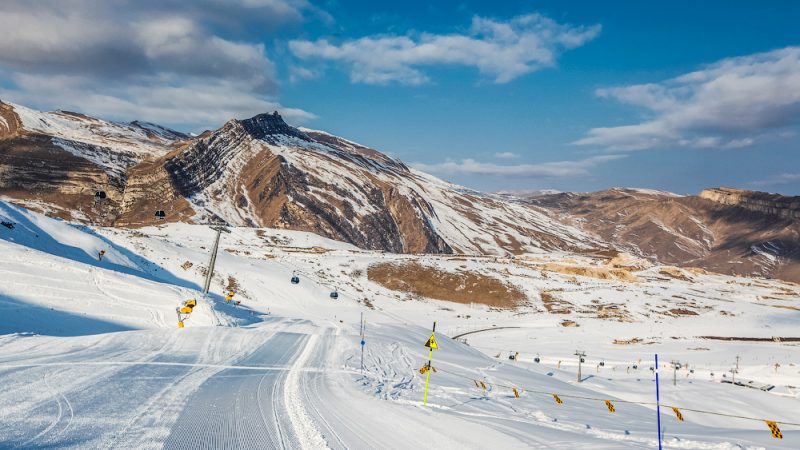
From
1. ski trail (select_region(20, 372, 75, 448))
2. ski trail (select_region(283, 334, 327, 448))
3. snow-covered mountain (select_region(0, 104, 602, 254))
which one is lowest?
ski trail (select_region(20, 372, 75, 448))

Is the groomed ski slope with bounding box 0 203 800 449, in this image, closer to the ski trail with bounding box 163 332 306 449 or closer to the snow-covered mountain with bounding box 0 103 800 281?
the ski trail with bounding box 163 332 306 449

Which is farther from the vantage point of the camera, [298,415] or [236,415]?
[298,415]

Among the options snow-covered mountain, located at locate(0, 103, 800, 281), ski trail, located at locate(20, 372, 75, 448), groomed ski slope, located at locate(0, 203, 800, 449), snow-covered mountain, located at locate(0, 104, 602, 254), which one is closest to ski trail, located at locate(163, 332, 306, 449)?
groomed ski slope, located at locate(0, 203, 800, 449)

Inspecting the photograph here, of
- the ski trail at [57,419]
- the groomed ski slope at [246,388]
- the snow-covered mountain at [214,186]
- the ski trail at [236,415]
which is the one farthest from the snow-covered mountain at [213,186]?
the ski trail at [57,419]

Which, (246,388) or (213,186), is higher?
(213,186)

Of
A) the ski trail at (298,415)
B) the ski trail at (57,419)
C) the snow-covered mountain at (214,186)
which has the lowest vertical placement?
the ski trail at (57,419)

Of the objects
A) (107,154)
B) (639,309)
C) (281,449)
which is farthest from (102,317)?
(107,154)

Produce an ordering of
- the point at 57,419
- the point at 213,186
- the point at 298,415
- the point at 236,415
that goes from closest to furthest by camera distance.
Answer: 1. the point at 57,419
2. the point at 236,415
3. the point at 298,415
4. the point at 213,186

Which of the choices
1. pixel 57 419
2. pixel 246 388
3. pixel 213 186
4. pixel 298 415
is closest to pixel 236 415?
pixel 298 415

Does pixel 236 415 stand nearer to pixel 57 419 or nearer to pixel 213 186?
pixel 57 419

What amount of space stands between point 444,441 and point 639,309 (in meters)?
91.1

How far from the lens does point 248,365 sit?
17.5m

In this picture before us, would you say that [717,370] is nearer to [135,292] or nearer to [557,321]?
[557,321]

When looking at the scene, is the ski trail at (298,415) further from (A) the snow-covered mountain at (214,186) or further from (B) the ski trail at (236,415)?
(A) the snow-covered mountain at (214,186)
